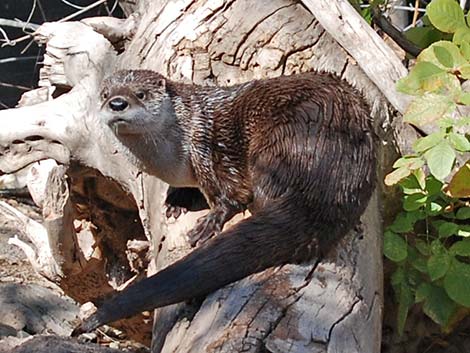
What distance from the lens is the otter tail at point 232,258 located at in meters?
2.02

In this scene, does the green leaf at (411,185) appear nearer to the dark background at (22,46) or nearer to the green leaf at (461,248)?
the green leaf at (461,248)

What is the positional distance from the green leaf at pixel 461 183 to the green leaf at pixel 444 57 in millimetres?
233

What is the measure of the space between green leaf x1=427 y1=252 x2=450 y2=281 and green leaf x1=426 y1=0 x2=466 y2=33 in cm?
54

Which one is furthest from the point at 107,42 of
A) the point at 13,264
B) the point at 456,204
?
the point at 13,264

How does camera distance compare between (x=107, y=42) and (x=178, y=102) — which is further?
(x=107, y=42)

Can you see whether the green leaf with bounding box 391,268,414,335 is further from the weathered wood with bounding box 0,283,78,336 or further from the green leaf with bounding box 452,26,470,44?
the weathered wood with bounding box 0,283,78,336

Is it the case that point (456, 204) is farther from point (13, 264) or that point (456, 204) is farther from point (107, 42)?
point (13, 264)

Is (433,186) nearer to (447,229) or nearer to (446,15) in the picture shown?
(447,229)

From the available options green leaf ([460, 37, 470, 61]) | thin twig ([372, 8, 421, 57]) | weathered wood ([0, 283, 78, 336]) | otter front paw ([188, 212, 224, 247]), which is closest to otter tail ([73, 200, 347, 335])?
otter front paw ([188, 212, 224, 247])

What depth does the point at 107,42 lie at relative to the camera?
10.2 ft

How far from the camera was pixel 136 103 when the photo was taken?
8.00ft

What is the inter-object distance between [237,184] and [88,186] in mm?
898

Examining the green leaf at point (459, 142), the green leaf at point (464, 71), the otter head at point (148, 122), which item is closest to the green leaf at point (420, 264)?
the green leaf at point (459, 142)

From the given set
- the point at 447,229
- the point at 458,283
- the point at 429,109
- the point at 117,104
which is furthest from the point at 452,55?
the point at 117,104
